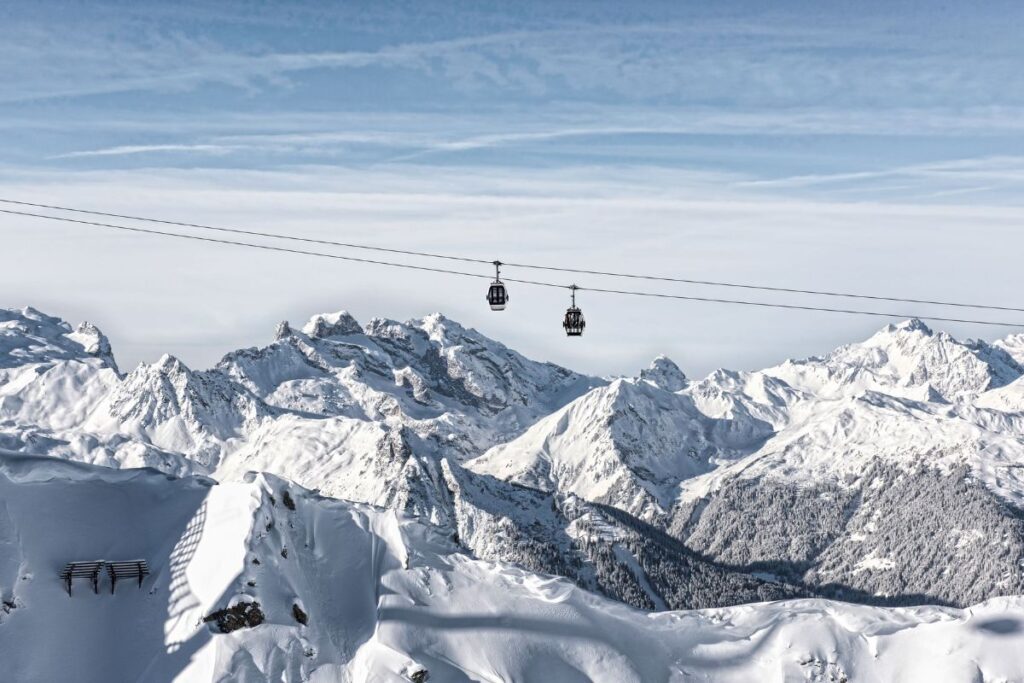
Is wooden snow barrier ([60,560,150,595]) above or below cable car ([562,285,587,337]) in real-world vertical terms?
below

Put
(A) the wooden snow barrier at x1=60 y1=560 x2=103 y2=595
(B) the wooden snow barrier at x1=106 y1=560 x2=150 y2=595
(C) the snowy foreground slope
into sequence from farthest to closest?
1. (B) the wooden snow barrier at x1=106 y1=560 x2=150 y2=595
2. (A) the wooden snow barrier at x1=60 y1=560 x2=103 y2=595
3. (C) the snowy foreground slope

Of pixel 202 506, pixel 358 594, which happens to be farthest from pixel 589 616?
pixel 202 506

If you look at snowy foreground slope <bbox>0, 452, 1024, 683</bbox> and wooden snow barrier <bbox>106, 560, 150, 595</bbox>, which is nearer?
snowy foreground slope <bbox>0, 452, 1024, 683</bbox>

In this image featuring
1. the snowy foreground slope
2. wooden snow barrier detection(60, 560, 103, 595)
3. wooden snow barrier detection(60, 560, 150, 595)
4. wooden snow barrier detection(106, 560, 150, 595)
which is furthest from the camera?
wooden snow barrier detection(106, 560, 150, 595)

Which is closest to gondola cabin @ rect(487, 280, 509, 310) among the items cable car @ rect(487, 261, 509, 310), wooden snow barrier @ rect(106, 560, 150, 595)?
cable car @ rect(487, 261, 509, 310)

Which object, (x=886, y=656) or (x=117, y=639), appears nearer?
(x=117, y=639)

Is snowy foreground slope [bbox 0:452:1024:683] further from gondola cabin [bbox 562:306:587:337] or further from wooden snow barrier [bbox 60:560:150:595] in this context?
gondola cabin [bbox 562:306:587:337]

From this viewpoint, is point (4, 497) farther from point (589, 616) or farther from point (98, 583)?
point (589, 616)
